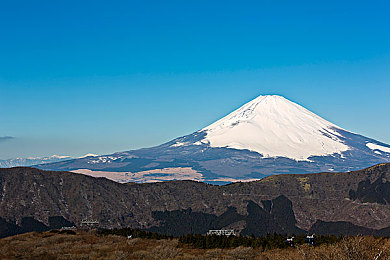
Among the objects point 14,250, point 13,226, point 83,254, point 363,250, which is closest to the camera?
point 363,250

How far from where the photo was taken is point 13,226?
18088cm

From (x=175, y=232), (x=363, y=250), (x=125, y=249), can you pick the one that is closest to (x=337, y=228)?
(x=175, y=232)

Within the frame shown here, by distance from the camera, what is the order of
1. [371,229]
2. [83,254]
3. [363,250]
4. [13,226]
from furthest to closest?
1. [371,229]
2. [13,226]
3. [83,254]
4. [363,250]

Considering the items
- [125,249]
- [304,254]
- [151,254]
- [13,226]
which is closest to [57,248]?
[125,249]

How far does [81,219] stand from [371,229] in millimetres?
131381

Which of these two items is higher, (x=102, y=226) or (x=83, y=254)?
(x=83, y=254)

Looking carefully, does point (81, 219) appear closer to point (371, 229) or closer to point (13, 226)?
point (13, 226)

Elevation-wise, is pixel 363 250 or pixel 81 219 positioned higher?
pixel 363 250

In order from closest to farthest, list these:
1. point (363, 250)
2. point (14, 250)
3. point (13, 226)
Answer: point (363, 250) → point (14, 250) → point (13, 226)

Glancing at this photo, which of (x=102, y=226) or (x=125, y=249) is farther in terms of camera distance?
(x=102, y=226)

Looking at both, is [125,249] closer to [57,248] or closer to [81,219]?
[57,248]

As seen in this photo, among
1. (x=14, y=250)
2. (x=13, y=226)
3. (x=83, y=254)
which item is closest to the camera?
(x=83, y=254)

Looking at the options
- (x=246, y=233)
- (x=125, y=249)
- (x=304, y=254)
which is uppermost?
(x=304, y=254)

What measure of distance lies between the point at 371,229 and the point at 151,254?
158938 millimetres
